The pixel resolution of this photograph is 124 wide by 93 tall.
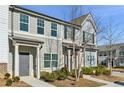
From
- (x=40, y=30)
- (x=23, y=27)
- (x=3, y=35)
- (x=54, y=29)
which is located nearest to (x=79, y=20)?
(x=54, y=29)

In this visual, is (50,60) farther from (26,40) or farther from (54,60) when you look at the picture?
(26,40)

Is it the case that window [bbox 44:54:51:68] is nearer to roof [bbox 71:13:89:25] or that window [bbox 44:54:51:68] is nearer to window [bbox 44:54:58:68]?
window [bbox 44:54:58:68]

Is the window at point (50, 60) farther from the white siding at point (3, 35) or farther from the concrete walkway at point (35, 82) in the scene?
the white siding at point (3, 35)

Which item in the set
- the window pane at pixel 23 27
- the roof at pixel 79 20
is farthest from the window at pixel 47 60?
the roof at pixel 79 20

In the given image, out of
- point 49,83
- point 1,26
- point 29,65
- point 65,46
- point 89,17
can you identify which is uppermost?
point 89,17

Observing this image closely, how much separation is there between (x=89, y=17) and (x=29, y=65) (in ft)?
33.8

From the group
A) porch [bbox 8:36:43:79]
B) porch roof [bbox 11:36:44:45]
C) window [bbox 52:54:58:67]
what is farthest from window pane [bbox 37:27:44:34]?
window [bbox 52:54:58:67]

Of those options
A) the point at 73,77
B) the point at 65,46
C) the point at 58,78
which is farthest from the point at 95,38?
the point at 58,78

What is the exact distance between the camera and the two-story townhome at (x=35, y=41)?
15398mm

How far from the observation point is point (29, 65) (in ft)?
58.5

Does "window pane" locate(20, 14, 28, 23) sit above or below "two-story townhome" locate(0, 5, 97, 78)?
above

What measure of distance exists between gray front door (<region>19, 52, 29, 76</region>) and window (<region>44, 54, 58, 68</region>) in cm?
208

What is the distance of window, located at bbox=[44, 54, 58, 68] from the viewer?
19178 mm
